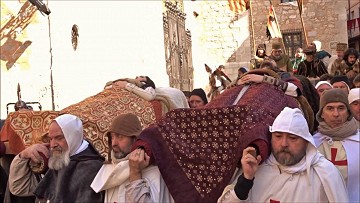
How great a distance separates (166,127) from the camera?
432cm

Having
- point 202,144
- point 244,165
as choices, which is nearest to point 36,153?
point 202,144

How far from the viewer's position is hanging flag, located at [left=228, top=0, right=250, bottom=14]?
22150 mm

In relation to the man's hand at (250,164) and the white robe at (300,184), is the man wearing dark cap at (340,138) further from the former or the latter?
the man's hand at (250,164)

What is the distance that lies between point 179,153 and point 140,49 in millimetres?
7555

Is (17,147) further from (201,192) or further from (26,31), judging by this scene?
(26,31)

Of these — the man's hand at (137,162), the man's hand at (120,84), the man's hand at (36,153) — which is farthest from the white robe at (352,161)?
the man's hand at (120,84)

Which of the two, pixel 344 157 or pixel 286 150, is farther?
pixel 344 157

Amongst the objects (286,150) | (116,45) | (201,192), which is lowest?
(201,192)

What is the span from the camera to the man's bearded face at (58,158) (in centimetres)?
443

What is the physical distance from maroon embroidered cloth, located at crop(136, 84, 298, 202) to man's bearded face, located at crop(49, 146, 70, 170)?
0.59 meters

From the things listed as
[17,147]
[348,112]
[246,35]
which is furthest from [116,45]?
[246,35]

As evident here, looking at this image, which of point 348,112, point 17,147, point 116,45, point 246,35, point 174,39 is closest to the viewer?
point 348,112

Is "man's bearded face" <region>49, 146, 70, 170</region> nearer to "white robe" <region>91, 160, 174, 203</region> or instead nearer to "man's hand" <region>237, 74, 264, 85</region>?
Result: "white robe" <region>91, 160, 174, 203</region>

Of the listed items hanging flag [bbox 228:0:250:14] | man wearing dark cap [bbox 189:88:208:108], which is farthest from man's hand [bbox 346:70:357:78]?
hanging flag [bbox 228:0:250:14]
